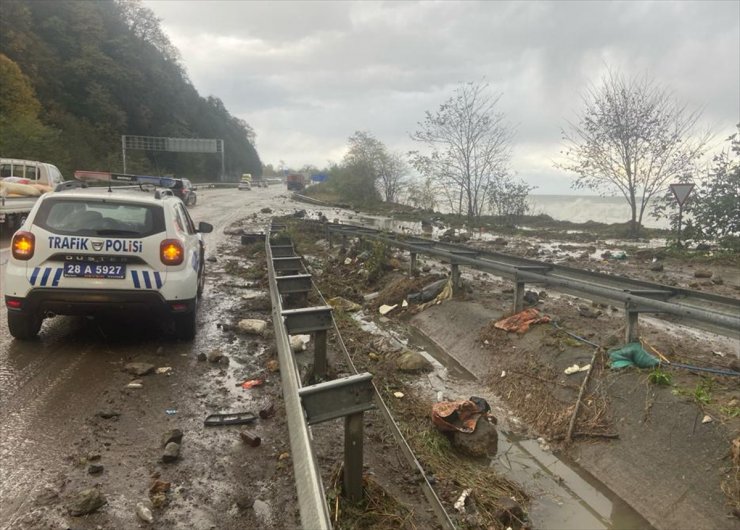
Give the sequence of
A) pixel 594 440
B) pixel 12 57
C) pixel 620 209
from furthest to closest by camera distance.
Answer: pixel 620 209
pixel 12 57
pixel 594 440

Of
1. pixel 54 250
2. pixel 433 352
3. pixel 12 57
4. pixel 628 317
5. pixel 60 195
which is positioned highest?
pixel 12 57

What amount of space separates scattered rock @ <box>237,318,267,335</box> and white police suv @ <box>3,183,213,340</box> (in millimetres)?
1104

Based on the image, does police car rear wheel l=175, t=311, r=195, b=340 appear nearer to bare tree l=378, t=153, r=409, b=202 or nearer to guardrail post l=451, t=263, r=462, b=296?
guardrail post l=451, t=263, r=462, b=296

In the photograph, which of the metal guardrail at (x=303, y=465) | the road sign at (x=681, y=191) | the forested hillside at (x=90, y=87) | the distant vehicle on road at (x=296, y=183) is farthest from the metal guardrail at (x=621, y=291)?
the distant vehicle on road at (x=296, y=183)

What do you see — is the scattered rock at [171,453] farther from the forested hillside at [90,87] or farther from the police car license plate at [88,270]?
the forested hillside at [90,87]

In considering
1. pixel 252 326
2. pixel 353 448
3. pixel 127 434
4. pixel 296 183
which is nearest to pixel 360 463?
pixel 353 448

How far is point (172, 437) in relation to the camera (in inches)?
151

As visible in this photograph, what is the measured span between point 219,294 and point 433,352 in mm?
4155

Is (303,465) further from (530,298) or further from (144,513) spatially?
(530,298)

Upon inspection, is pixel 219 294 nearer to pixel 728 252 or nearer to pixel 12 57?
pixel 728 252

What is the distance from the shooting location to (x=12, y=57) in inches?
1811

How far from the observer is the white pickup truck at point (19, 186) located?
14.2 m

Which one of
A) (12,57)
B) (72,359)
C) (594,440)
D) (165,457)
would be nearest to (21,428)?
(165,457)

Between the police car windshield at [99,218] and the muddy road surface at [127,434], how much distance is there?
959 millimetres
